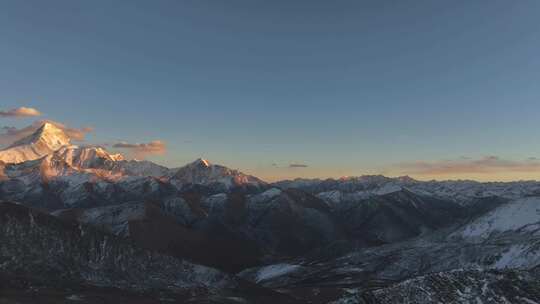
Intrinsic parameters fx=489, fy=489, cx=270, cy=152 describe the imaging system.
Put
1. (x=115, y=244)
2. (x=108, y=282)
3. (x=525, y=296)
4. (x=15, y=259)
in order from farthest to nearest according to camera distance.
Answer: (x=115, y=244) → (x=108, y=282) → (x=15, y=259) → (x=525, y=296)

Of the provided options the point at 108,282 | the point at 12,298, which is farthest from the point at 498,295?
the point at 108,282

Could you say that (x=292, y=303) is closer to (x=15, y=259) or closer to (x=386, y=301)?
(x=15, y=259)

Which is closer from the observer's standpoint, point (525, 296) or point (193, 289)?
point (525, 296)

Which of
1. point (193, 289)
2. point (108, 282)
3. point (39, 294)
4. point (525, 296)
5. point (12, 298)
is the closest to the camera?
point (525, 296)

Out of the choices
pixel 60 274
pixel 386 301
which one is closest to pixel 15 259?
pixel 60 274

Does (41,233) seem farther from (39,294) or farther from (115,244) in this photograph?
(39,294)

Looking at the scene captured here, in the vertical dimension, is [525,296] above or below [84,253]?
above

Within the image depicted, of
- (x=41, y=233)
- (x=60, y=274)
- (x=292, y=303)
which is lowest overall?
(x=292, y=303)
